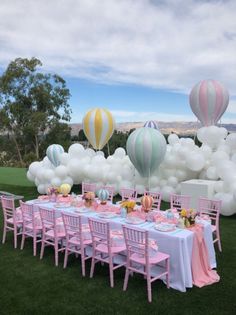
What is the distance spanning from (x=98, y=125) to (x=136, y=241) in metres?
7.34

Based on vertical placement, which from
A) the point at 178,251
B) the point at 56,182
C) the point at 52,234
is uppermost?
the point at 56,182

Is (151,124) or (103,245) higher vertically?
(151,124)

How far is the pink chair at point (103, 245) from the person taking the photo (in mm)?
4754

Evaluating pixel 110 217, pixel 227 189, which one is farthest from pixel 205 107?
pixel 110 217

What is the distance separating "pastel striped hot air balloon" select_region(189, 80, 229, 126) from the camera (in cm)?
989

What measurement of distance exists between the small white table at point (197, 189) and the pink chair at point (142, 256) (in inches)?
166

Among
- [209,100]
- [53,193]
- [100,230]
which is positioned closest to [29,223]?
[53,193]

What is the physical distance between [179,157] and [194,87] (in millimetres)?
2402

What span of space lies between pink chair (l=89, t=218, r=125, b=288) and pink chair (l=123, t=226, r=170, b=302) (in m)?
0.27

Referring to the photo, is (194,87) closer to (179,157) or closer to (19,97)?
(179,157)

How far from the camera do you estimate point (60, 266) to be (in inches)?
217

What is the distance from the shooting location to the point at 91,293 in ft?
14.9

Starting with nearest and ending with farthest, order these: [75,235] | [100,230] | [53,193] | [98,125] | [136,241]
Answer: [136,241], [100,230], [75,235], [53,193], [98,125]

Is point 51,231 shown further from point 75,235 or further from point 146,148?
point 146,148
